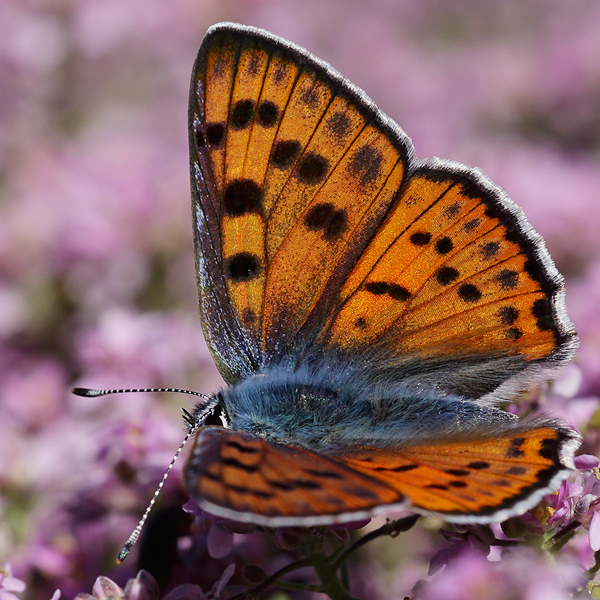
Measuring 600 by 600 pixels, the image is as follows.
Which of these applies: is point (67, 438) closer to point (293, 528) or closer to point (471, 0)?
point (293, 528)

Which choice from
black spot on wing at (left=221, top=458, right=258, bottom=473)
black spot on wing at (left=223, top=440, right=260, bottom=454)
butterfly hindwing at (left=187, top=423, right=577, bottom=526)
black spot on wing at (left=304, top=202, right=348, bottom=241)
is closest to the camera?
butterfly hindwing at (left=187, top=423, right=577, bottom=526)

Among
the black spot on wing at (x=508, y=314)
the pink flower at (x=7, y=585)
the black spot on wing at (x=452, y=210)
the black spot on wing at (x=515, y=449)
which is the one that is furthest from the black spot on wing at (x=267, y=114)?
the pink flower at (x=7, y=585)

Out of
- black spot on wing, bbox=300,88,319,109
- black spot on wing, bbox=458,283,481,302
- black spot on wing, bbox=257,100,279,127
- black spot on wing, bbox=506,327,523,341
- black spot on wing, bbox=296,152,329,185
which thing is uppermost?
black spot on wing, bbox=300,88,319,109

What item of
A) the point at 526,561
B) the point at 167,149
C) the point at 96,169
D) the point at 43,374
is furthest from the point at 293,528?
the point at 167,149

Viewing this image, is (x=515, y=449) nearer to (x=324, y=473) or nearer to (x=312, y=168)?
(x=324, y=473)

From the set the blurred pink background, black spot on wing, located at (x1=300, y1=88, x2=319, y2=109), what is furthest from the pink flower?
black spot on wing, located at (x1=300, y1=88, x2=319, y2=109)

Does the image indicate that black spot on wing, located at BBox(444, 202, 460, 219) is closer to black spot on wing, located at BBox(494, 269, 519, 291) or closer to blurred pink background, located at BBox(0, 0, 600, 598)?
black spot on wing, located at BBox(494, 269, 519, 291)

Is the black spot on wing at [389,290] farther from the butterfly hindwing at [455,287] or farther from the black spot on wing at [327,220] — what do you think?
the black spot on wing at [327,220]
